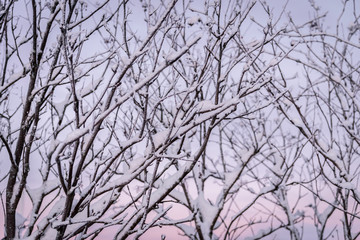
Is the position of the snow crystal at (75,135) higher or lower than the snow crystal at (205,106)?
lower

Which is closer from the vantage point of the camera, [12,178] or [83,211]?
[83,211]

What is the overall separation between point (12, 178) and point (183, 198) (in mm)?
3433

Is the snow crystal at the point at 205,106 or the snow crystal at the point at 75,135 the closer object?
the snow crystal at the point at 75,135

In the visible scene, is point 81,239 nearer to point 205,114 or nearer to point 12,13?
point 205,114

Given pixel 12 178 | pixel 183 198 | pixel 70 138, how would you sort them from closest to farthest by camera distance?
1. pixel 70 138
2. pixel 12 178
3. pixel 183 198

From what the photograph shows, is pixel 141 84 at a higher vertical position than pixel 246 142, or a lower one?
lower

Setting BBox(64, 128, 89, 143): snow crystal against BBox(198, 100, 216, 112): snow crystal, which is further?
BBox(198, 100, 216, 112): snow crystal

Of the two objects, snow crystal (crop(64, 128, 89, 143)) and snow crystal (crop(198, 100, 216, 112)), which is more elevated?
snow crystal (crop(198, 100, 216, 112))

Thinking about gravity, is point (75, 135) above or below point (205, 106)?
below

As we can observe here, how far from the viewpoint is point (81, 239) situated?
2.71 meters

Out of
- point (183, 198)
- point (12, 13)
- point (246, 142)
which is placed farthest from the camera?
point (246, 142)

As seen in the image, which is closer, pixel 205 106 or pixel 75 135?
pixel 75 135

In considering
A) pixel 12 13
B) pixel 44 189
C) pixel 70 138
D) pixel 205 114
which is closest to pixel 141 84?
pixel 70 138

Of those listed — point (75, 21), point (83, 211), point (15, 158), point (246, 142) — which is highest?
point (246, 142)
